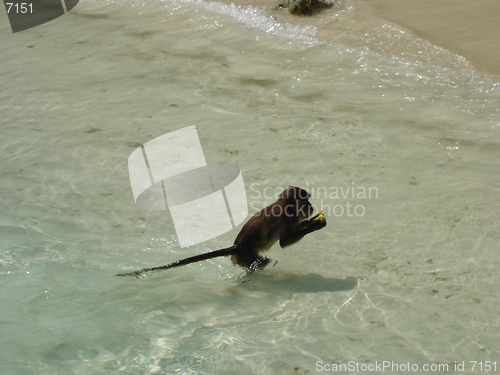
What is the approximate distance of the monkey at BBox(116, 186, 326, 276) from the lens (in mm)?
4133

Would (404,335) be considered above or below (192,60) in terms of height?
below

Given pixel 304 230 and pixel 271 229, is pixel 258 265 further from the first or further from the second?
pixel 304 230

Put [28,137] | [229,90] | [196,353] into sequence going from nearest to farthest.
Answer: [196,353], [28,137], [229,90]

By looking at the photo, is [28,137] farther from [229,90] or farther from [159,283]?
[159,283]

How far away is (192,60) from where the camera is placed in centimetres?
859

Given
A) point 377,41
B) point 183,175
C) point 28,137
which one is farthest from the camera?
point 377,41

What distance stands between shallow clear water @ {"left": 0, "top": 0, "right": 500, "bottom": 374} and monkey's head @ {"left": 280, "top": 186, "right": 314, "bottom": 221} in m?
0.40

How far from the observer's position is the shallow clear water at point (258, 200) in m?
3.55

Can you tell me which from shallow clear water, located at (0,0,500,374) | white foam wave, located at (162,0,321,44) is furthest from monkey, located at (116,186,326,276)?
white foam wave, located at (162,0,321,44)

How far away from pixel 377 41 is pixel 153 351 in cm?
661

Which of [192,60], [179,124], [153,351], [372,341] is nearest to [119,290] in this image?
[153,351]

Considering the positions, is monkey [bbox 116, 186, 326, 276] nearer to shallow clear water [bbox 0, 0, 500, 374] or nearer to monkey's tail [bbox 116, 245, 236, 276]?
monkey's tail [bbox 116, 245, 236, 276]

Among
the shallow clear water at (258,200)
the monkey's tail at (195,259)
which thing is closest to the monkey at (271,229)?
the monkey's tail at (195,259)

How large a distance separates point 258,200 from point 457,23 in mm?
5620
